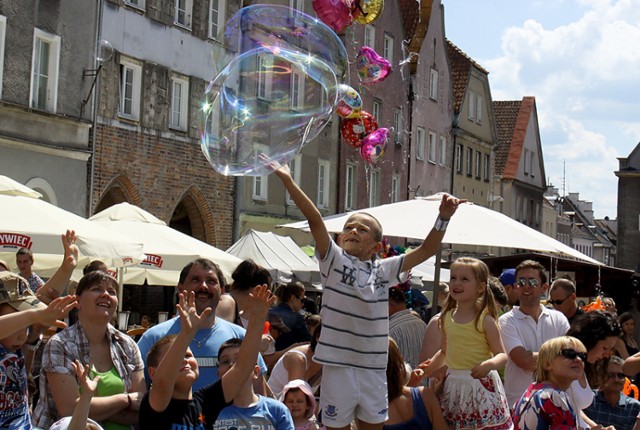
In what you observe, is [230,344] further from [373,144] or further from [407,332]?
[373,144]

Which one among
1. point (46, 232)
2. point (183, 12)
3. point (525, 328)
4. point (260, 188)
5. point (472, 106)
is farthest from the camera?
point (472, 106)

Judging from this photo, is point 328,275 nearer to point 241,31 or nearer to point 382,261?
point 382,261

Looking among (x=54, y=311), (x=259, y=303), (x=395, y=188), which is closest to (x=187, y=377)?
(x=259, y=303)

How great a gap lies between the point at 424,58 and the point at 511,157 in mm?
15752

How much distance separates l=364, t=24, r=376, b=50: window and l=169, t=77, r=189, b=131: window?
43.5 feet

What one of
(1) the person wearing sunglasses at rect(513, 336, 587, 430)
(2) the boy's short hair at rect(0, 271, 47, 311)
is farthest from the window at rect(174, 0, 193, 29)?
(2) the boy's short hair at rect(0, 271, 47, 311)

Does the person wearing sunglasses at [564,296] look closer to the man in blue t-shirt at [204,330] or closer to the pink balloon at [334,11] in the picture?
the man in blue t-shirt at [204,330]

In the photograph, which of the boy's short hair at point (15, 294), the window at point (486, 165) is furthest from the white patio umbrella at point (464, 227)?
the window at point (486, 165)

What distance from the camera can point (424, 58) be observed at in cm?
4747

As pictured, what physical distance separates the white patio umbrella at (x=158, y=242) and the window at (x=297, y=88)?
5.50 m

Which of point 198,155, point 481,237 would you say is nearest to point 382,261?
point 481,237

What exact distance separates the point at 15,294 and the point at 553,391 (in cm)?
331

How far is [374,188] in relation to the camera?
4253 centimetres

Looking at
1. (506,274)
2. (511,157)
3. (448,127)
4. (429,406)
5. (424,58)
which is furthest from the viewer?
(511,157)
